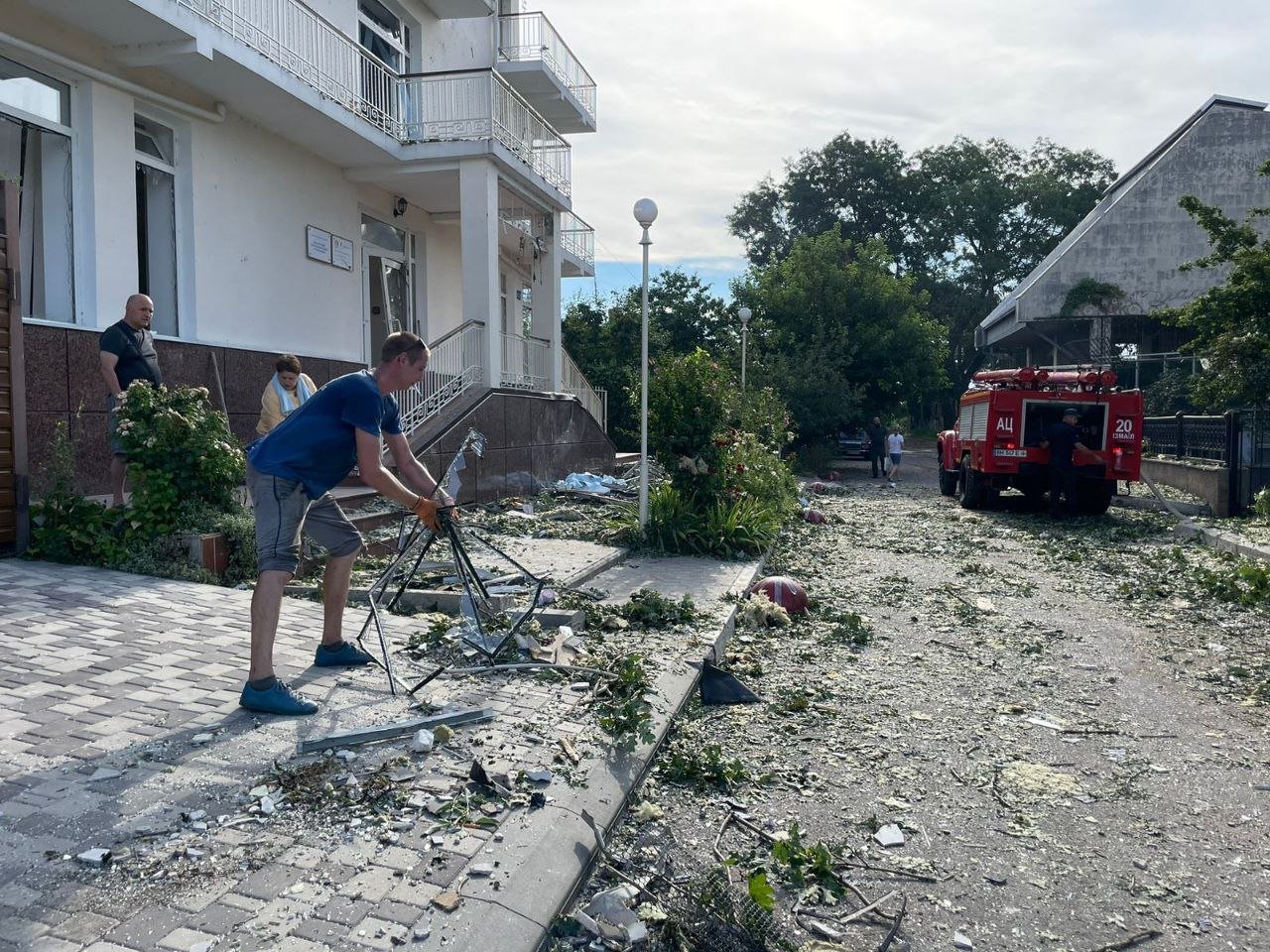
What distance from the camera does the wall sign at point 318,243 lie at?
13539 millimetres

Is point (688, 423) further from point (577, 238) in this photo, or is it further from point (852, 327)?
point (852, 327)

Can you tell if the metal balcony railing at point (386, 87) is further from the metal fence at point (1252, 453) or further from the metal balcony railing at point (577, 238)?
the metal fence at point (1252, 453)

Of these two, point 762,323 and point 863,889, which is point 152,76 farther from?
point 762,323

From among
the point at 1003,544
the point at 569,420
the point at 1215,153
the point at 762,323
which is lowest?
the point at 1003,544

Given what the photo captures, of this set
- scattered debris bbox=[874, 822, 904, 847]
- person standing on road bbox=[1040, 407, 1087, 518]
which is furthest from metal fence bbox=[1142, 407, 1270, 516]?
scattered debris bbox=[874, 822, 904, 847]

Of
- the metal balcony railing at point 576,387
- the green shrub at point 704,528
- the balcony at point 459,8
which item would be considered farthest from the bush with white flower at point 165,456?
the balcony at point 459,8

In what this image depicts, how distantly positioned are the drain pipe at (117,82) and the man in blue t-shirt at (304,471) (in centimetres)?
698

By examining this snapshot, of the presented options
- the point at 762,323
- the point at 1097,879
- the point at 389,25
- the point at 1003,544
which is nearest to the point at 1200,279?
the point at 762,323

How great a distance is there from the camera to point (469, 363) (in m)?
14.4

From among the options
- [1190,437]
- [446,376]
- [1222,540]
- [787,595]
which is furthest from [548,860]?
[1190,437]

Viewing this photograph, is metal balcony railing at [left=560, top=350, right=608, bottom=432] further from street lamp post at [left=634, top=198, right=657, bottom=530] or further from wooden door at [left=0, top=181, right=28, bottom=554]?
wooden door at [left=0, top=181, right=28, bottom=554]

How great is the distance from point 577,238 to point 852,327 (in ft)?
40.1

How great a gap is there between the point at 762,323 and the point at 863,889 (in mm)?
29621

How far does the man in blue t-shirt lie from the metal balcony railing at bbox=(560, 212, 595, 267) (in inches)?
721
